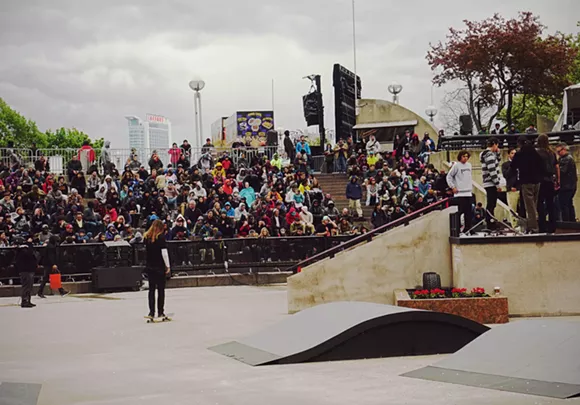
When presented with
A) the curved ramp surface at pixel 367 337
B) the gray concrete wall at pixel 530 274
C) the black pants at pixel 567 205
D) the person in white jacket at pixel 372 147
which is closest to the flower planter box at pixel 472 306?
the gray concrete wall at pixel 530 274

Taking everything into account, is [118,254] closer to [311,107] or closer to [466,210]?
[466,210]

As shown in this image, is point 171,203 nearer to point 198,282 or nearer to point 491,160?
point 198,282

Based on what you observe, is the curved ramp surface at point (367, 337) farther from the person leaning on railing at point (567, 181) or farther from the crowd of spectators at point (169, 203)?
the crowd of spectators at point (169, 203)

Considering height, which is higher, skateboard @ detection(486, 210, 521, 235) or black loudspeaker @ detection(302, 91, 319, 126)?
black loudspeaker @ detection(302, 91, 319, 126)

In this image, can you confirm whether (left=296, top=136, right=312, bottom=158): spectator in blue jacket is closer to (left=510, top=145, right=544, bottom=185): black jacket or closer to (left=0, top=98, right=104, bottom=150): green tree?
(left=510, top=145, right=544, bottom=185): black jacket

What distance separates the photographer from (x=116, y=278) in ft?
80.8

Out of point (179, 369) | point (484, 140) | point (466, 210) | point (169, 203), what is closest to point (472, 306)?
point (466, 210)

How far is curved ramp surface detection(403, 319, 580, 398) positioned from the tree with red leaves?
36157mm

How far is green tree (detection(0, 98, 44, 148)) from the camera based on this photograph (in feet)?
291

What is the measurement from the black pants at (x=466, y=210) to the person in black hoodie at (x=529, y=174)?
1.04 metres

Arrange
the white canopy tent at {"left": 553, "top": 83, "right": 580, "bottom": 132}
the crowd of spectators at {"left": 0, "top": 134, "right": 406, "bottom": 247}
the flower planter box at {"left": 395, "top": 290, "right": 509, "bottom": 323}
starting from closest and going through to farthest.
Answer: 1. the flower planter box at {"left": 395, "top": 290, "right": 509, "bottom": 323}
2. the crowd of spectators at {"left": 0, "top": 134, "right": 406, "bottom": 247}
3. the white canopy tent at {"left": 553, "top": 83, "right": 580, "bottom": 132}

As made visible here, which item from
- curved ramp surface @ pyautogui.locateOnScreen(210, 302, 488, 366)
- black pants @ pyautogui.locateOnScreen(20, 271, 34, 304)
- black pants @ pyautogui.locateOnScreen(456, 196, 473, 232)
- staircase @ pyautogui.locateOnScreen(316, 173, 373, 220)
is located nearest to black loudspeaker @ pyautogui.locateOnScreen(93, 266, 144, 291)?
black pants @ pyautogui.locateOnScreen(20, 271, 34, 304)

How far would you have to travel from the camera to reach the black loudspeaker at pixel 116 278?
2450cm

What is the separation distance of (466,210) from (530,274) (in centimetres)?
175
